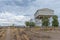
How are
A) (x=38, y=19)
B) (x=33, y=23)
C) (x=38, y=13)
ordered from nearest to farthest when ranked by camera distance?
(x=38, y=13) < (x=38, y=19) < (x=33, y=23)

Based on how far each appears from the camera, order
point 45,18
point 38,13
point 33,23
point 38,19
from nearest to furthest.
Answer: point 45,18
point 38,13
point 38,19
point 33,23

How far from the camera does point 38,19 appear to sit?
88.2 metres

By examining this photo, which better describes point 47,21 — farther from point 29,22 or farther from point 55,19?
point 29,22

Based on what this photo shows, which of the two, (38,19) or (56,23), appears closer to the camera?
(56,23)

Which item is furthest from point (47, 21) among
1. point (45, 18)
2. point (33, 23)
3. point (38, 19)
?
point (33, 23)

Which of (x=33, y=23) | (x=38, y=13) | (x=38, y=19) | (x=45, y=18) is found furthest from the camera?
(x=33, y=23)

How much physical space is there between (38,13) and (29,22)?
1998 centimetres

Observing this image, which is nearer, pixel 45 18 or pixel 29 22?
pixel 45 18

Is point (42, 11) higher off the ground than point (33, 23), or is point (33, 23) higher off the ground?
point (42, 11)

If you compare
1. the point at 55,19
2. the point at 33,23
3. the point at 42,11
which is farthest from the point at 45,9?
the point at 33,23

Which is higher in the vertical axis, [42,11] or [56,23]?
[42,11]

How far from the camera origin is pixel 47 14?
80.9m

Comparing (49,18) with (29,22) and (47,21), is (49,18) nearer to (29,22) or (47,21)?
(47,21)

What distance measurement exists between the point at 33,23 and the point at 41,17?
44.4ft
